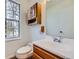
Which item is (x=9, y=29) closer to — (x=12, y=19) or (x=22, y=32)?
(x=12, y=19)

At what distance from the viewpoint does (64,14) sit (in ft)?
5.94

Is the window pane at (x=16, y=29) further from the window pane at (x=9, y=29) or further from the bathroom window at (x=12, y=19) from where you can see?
the window pane at (x=9, y=29)

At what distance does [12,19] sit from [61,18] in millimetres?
1969

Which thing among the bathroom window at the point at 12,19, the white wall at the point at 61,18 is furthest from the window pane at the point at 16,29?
the white wall at the point at 61,18

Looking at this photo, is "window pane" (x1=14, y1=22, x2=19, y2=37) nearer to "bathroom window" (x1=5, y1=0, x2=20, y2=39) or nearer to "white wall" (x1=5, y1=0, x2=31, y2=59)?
"bathroom window" (x1=5, y1=0, x2=20, y2=39)

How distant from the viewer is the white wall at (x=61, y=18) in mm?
1633

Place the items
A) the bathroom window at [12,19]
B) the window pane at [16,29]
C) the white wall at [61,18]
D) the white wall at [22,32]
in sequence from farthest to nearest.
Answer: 1. the window pane at [16,29]
2. the white wall at [22,32]
3. the bathroom window at [12,19]
4. the white wall at [61,18]

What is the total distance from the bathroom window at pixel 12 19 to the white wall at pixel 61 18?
1.39 m

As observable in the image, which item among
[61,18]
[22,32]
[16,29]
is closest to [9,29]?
[16,29]
